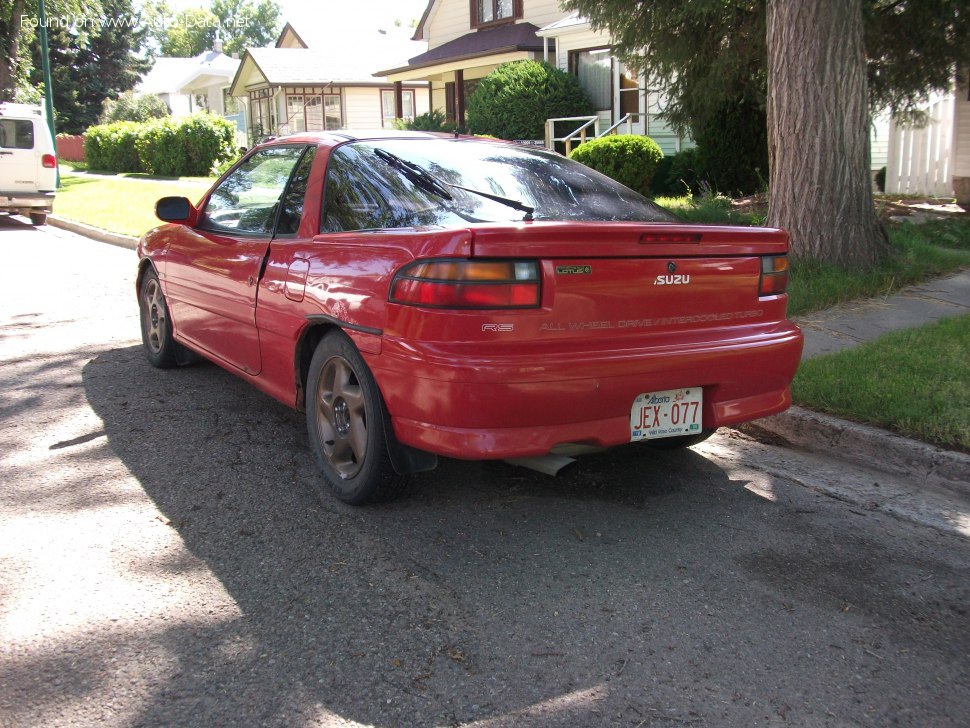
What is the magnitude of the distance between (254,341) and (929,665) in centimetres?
337

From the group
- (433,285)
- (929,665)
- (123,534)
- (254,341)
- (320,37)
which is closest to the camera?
(929,665)

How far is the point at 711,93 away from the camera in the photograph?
40.5 ft

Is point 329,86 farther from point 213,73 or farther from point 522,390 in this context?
point 522,390

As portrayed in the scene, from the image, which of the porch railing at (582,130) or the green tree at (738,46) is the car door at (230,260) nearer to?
the green tree at (738,46)

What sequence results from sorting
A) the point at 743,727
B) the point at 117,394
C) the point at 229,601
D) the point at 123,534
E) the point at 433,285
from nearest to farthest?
the point at 743,727, the point at 229,601, the point at 433,285, the point at 123,534, the point at 117,394

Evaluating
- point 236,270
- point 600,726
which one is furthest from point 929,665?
point 236,270

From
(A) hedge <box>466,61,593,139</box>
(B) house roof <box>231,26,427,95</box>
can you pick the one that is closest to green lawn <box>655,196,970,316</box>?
(A) hedge <box>466,61,593,139</box>

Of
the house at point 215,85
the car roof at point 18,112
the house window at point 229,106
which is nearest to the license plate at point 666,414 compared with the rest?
the car roof at point 18,112

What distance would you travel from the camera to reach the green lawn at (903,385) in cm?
480

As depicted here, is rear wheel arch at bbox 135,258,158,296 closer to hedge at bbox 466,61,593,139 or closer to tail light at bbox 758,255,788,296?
tail light at bbox 758,255,788,296

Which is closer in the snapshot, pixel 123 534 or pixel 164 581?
pixel 164 581

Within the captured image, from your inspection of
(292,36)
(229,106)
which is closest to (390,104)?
(292,36)

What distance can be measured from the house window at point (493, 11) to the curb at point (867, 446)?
82.3 ft

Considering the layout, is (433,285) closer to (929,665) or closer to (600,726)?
(600,726)
